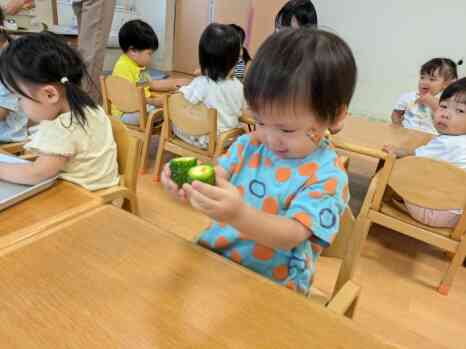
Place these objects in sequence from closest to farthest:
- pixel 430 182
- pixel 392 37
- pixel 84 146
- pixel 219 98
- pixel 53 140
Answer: pixel 53 140
pixel 84 146
pixel 430 182
pixel 219 98
pixel 392 37

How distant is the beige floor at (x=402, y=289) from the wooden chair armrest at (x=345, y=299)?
64 centimetres

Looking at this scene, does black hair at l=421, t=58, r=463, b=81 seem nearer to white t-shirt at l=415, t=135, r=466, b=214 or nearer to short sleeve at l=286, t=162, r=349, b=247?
white t-shirt at l=415, t=135, r=466, b=214

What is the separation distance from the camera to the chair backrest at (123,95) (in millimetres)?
2412

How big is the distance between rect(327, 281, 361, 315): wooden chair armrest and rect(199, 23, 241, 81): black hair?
1.77 meters

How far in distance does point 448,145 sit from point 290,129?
4.92 feet

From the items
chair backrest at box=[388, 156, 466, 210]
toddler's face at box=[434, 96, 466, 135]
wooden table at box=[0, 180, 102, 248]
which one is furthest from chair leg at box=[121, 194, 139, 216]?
toddler's face at box=[434, 96, 466, 135]

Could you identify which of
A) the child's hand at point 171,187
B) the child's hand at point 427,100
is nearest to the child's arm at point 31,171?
the child's hand at point 171,187

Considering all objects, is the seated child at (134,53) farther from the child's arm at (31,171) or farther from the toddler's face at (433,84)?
the toddler's face at (433,84)

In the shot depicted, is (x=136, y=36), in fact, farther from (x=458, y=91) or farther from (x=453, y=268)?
(x=453, y=268)

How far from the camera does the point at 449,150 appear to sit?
1801 mm

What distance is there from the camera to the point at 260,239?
2.11 ft

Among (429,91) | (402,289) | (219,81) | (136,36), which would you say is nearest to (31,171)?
(219,81)

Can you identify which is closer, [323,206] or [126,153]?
[323,206]

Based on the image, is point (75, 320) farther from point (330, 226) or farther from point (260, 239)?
point (330, 226)
